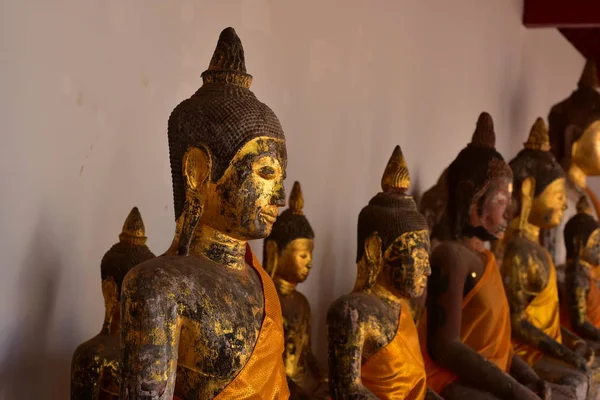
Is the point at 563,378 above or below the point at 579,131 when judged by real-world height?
below

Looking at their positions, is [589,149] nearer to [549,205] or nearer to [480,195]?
[549,205]

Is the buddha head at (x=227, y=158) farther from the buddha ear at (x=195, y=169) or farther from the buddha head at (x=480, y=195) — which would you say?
the buddha head at (x=480, y=195)

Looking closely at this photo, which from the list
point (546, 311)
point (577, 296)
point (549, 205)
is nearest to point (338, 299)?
point (546, 311)

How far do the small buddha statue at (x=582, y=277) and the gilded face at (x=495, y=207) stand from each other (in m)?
1.29

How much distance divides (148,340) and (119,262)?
46cm

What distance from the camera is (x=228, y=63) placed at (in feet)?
6.99

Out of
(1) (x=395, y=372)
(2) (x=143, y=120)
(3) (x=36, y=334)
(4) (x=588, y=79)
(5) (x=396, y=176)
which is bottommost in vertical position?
(1) (x=395, y=372)

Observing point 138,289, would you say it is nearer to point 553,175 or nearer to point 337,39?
point 337,39

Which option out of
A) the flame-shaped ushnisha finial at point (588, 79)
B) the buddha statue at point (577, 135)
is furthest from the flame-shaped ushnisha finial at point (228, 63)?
the flame-shaped ushnisha finial at point (588, 79)

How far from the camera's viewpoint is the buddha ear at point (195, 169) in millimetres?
2078

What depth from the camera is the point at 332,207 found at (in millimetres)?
3787

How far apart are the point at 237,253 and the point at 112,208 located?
595mm

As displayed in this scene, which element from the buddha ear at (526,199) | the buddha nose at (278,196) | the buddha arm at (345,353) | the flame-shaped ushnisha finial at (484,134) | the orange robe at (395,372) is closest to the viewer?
the buddha nose at (278,196)

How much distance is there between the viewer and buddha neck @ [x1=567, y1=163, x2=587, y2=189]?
5.17 meters
